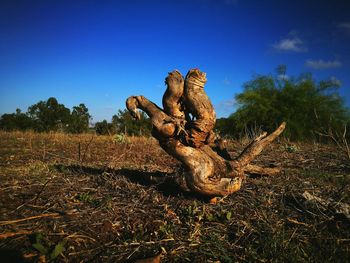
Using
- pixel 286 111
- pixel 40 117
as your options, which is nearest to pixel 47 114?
pixel 40 117

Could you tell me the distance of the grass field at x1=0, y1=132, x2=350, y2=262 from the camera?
2217 mm

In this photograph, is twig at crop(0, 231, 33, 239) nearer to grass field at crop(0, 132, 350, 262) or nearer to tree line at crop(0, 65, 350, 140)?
grass field at crop(0, 132, 350, 262)

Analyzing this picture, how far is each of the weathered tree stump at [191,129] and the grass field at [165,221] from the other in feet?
0.78

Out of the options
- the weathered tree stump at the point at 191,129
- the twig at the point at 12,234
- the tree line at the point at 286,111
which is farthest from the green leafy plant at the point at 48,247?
the tree line at the point at 286,111

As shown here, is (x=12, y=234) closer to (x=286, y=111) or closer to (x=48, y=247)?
(x=48, y=247)

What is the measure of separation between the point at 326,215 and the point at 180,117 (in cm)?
188

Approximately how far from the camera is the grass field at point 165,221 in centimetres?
222

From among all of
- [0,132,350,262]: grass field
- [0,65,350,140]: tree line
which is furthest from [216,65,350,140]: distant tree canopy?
[0,132,350,262]: grass field

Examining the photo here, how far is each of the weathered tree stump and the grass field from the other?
0.24m

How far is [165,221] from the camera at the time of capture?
274cm

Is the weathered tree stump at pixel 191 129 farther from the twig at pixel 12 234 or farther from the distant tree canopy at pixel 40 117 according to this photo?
the distant tree canopy at pixel 40 117

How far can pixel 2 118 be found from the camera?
77.0 feet

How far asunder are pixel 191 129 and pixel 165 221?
3.72 ft

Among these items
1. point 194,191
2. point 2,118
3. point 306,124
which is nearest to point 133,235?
point 194,191
